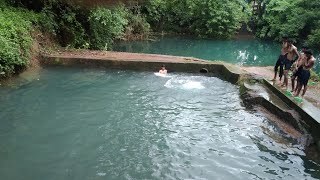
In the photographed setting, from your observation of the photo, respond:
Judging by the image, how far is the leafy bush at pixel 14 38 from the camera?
12219 millimetres

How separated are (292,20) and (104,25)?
20978 millimetres

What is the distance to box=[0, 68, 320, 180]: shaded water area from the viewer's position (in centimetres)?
725

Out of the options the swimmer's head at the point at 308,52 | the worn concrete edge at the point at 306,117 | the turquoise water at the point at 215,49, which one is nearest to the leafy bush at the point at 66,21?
the turquoise water at the point at 215,49

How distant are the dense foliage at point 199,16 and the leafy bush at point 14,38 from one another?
18.1 m

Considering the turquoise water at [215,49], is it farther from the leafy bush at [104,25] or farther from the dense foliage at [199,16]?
the leafy bush at [104,25]

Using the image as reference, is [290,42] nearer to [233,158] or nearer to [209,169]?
[233,158]

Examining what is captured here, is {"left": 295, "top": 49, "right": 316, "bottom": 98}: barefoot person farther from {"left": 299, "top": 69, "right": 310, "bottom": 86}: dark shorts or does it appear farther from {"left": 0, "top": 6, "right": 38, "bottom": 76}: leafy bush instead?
{"left": 0, "top": 6, "right": 38, "bottom": 76}: leafy bush

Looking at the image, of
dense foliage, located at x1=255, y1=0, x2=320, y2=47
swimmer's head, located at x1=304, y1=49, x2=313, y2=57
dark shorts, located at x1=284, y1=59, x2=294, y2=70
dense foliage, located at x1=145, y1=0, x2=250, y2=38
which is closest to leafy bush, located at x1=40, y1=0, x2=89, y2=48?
dark shorts, located at x1=284, y1=59, x2=294, y2=70

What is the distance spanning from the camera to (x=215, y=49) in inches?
1136

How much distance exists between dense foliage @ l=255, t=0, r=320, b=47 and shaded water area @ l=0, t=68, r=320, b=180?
22363 millimetres

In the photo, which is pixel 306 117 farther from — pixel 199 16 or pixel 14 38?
pixel 199 16

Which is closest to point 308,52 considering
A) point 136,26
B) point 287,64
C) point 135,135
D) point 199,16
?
point 287,64

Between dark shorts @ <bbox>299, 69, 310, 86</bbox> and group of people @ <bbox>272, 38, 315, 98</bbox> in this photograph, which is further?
dark shorts @ <bbox>299, 69, 310, 86</bbox>

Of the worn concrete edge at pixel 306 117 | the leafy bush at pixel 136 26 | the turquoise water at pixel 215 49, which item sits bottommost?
the turquoise water at pixel 215 49
